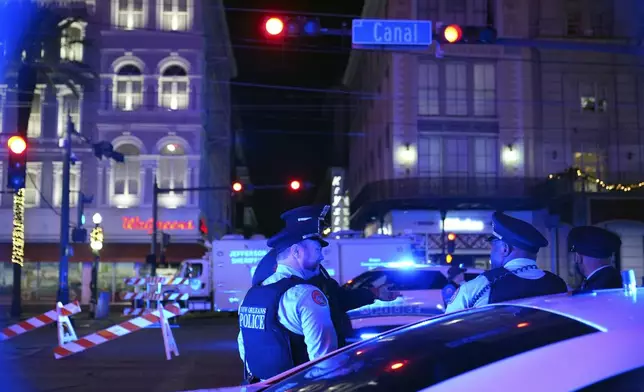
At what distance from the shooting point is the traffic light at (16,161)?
15180 millimetres

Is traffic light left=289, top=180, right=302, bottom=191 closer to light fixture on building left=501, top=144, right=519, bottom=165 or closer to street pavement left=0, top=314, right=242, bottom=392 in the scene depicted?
street pavement left=0, top=314, right=242, bottom=392

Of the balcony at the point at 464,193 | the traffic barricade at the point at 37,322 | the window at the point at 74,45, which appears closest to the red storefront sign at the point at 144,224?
the window at the point at 74,45

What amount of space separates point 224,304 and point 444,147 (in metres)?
14.1

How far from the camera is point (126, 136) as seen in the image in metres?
35.4

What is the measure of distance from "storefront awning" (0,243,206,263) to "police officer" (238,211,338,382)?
32.5 m

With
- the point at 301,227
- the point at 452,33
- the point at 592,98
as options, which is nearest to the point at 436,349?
the point at 301,227

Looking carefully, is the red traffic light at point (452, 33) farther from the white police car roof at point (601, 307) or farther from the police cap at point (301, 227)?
the white police car roof at point (601, 307)

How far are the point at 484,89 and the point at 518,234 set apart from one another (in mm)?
31033

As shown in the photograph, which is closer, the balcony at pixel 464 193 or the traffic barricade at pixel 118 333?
the traffic barricade at pixel 118 333

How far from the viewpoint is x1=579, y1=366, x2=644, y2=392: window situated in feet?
6.66

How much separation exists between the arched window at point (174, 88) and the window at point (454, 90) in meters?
12.4

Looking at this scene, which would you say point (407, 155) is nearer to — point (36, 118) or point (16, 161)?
point (36, 118)

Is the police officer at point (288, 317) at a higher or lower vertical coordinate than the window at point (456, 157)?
lower

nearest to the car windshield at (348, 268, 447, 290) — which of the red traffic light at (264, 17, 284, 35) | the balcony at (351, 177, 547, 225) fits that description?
the red traffic light at (264, 17, 284, 35)
